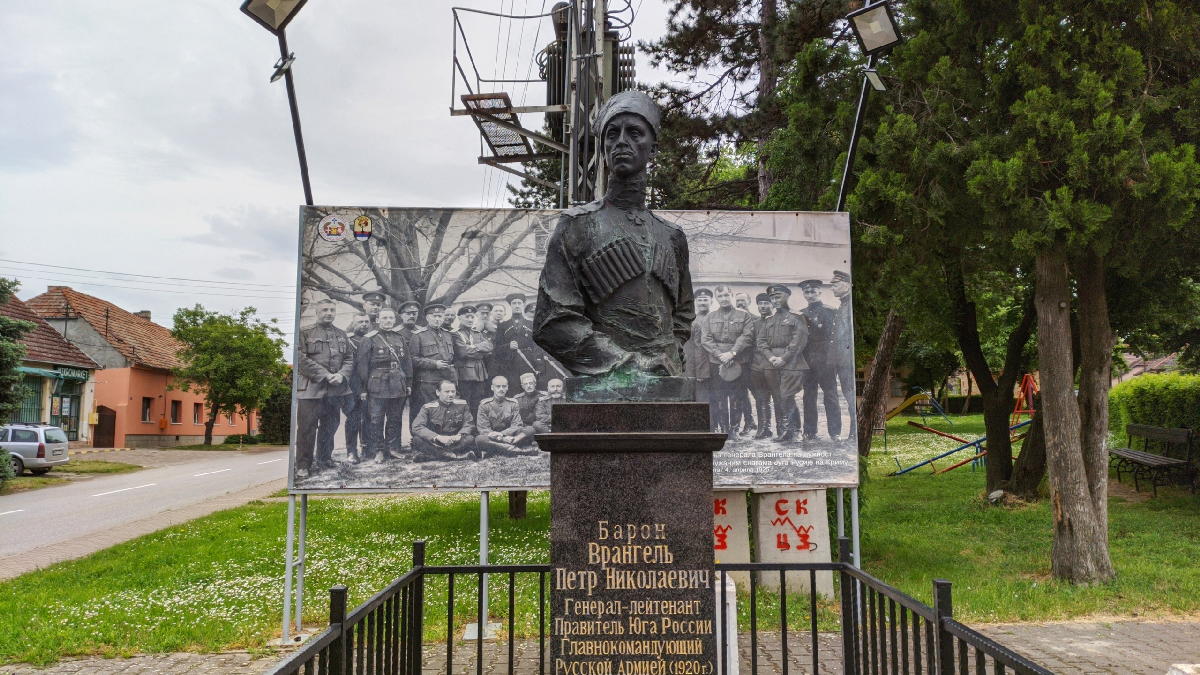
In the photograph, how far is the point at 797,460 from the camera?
265 inches

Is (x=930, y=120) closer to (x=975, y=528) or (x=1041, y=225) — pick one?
(x=1041, y=225)

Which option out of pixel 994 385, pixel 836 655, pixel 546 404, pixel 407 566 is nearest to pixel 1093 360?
pixel 836 655

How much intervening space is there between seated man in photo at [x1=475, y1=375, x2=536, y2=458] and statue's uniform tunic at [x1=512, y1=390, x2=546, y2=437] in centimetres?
2

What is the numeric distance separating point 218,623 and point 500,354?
3.34m

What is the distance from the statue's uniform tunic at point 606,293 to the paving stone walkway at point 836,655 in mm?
2996

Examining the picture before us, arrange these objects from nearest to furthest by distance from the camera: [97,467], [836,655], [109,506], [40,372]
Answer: [836,655], [109,506], [97,467], [40,372]

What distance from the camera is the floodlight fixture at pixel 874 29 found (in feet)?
21.2

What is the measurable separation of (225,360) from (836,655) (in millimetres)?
34728

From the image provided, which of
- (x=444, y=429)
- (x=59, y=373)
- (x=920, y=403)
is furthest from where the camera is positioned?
(x=920, y=403)

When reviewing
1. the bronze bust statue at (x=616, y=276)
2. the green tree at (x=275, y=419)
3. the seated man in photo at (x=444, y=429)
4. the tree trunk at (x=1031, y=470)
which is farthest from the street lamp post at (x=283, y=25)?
the green tree at (x=275, y=419)

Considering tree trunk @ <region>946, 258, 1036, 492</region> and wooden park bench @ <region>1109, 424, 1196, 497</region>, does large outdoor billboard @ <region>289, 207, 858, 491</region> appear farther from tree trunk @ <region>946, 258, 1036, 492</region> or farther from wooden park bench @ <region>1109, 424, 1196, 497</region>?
wooden park bench @ <region>1109, 424, 1196, 497</region>

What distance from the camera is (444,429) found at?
6598 millimetres

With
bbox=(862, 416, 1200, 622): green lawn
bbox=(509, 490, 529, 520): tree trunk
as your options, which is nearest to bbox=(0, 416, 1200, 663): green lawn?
bbox=(862, 416, 1200, 622): green lawn

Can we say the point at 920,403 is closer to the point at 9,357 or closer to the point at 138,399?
the point at 138,399
